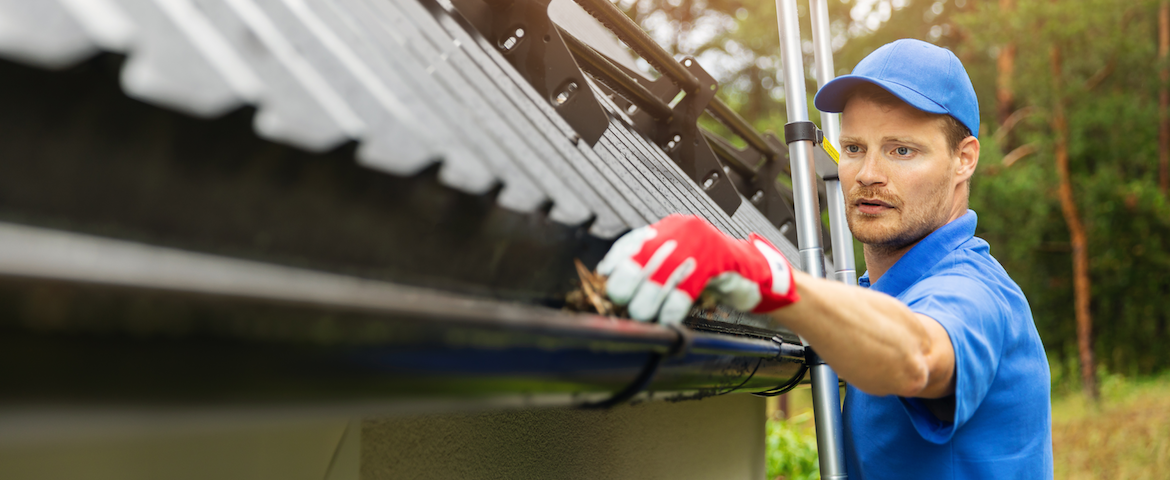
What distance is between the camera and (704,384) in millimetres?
1513

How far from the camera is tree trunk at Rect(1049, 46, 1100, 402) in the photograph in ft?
49.5

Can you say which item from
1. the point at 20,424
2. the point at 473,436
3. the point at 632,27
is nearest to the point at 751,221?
the point at 632,27

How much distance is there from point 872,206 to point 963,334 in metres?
0.76

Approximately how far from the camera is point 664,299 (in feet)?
3.82

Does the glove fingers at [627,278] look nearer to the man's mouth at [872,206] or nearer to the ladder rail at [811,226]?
the ladder rail at [811,226]

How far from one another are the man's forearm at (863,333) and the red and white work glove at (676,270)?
13 centimetres

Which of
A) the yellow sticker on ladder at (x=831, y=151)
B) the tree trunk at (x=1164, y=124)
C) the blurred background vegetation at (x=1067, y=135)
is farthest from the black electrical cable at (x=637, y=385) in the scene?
the tree trunk at (x=1164, y=124)

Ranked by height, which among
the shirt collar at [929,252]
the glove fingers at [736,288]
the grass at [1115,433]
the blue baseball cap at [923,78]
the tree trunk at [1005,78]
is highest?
the tree trunk at [1005,78]

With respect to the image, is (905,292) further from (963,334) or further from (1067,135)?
(1067,135)

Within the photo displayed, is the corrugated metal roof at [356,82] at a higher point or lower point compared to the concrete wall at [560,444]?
higher

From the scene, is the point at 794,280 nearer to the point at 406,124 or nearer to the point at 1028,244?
the point at 406,124

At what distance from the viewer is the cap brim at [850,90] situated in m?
2.02

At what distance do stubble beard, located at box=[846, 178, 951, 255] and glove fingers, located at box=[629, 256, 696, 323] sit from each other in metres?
1.24

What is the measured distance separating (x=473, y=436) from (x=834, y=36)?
15.7 m
